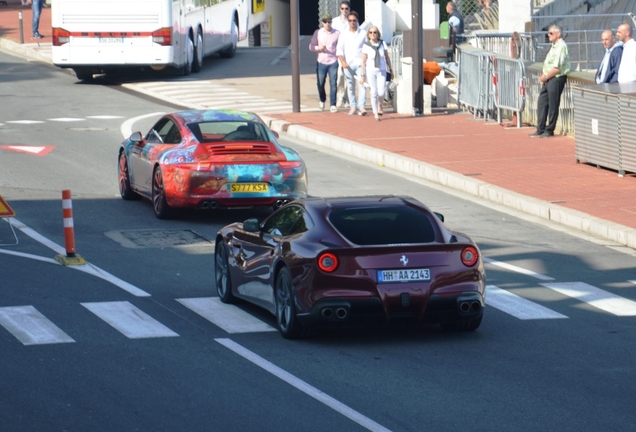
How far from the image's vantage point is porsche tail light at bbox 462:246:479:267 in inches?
410

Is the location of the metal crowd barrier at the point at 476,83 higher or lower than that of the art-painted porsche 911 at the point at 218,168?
higher

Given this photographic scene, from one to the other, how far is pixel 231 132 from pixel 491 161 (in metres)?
5.55

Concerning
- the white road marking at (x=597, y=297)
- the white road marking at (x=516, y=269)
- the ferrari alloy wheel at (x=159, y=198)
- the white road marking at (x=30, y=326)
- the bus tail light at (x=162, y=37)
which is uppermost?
the bus tail light at (x=162, y=37)

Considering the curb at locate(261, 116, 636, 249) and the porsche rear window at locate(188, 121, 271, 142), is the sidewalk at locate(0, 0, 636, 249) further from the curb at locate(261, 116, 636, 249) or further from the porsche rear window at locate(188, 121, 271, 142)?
the porsche rear window at locate(188, 121, 271, 142)

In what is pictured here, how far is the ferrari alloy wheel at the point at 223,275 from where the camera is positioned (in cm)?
1215

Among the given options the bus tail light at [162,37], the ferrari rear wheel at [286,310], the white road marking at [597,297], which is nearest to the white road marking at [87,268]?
the ferrari rear wheel at [286,310]

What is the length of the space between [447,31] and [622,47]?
1069cm

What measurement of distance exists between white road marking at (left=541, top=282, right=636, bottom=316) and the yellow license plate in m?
4.70

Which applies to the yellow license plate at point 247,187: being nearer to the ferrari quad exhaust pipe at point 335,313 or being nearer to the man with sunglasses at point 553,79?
the ferrari quad exhaust pipe at point 335,313

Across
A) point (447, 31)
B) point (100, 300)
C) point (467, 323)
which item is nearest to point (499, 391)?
point (467, 323)

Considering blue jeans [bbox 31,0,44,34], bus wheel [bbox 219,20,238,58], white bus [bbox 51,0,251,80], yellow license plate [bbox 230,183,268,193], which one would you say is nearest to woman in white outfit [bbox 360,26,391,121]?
white bus [bbox 51,0,251,80]

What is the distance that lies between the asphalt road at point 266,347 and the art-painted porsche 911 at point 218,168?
0.45 meters

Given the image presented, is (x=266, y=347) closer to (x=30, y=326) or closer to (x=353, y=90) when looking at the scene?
(x=30, y=326)

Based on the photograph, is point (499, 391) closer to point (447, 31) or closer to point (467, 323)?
point (467, 323)
